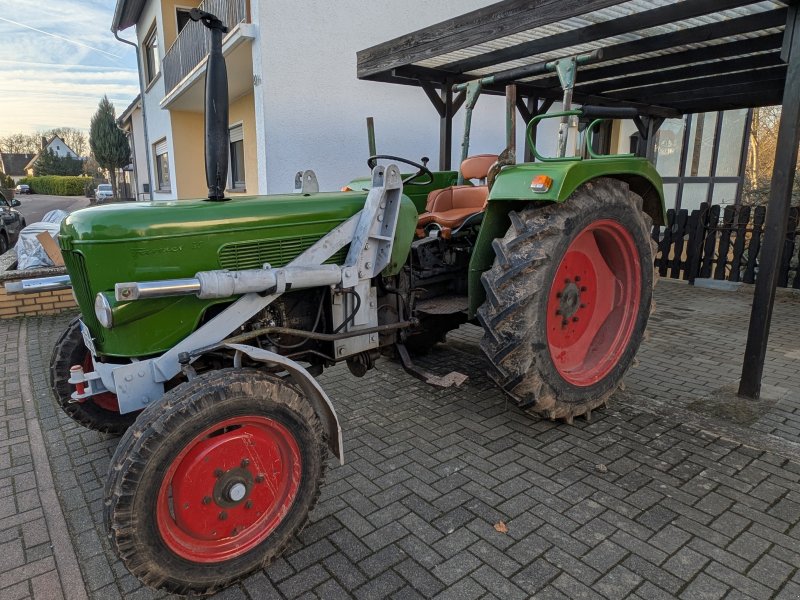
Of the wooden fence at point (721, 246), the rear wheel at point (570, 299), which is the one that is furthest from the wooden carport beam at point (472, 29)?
the wooden fence at point (721, 246)

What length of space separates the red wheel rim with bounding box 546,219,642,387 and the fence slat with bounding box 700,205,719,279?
482 cm

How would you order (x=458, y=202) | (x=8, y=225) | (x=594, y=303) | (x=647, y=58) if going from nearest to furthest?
(x=594, y=303) → (x=458, y=202) → (x=647, y=58) → (x=8, y=225)

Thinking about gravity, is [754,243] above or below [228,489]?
above

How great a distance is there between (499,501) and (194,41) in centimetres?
985

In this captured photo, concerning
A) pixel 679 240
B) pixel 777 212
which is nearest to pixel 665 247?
pixel 679 240

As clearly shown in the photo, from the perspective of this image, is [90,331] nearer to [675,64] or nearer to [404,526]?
[404,526]

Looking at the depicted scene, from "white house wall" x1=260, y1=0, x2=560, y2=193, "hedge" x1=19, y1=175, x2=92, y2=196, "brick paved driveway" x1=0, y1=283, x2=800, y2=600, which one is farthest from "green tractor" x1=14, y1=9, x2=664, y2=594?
"hedge" x1=19, y1=175, x2=92, y2=196

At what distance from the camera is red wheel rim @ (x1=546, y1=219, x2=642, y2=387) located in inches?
123

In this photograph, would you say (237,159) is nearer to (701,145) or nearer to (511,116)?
(511,116)

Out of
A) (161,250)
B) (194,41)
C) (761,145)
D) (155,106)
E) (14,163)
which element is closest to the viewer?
(161,250)

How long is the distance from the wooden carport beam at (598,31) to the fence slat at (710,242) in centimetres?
423

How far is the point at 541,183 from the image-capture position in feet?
8.82

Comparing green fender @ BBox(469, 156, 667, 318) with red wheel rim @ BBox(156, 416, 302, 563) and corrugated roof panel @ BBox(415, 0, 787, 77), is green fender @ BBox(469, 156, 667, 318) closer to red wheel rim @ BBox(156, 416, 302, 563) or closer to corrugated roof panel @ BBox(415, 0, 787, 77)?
corrugated roof panel @ BBox(415, 0, 787, 77)

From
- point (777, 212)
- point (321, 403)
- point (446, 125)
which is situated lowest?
point (321, 403)
